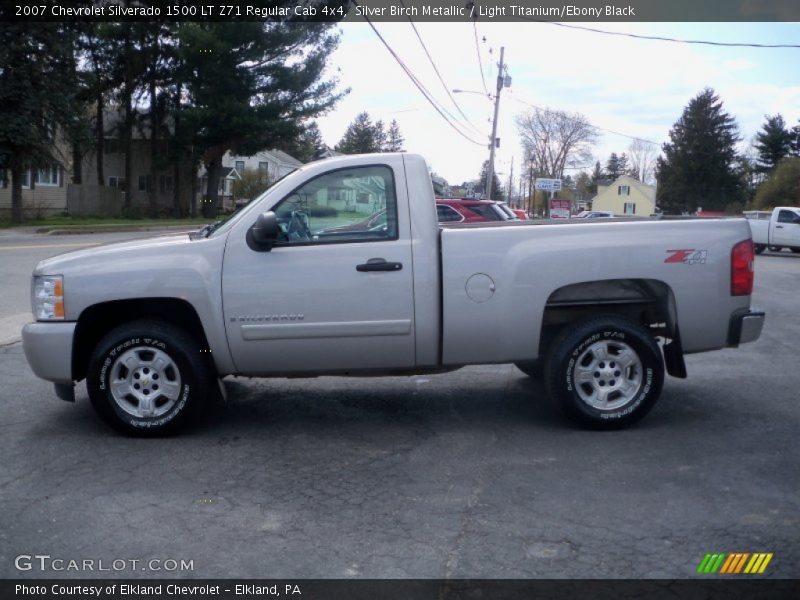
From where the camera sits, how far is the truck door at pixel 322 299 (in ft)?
19.0

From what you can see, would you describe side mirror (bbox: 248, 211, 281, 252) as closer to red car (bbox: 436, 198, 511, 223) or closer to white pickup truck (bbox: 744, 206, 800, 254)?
red car (bbox: 436, 198, 511, 223)

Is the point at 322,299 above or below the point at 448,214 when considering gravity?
below

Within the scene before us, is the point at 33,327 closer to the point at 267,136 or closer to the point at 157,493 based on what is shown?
the point at 157,493

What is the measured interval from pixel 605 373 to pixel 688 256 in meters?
1.02

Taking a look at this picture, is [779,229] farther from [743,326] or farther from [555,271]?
[555,271]

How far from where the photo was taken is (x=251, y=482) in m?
5.08

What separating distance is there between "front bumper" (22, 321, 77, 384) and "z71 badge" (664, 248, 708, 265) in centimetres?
423

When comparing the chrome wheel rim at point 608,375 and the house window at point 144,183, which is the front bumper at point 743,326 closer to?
the chrome wheel rim at point 608,375

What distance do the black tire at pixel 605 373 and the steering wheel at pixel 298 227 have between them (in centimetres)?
198

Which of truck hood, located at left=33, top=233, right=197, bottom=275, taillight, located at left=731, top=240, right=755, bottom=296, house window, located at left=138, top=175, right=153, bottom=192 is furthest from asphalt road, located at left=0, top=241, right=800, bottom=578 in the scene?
house window, located at left=138, top=175, right=153, bottom=192

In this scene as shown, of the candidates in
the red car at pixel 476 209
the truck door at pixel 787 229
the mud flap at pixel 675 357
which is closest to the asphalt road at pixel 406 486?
the mud flap at pixel 675 357

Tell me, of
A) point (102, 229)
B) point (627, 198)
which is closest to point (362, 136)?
point (627, 198)

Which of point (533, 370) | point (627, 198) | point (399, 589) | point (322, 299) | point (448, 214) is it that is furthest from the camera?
point (627, 198)

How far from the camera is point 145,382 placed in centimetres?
588
